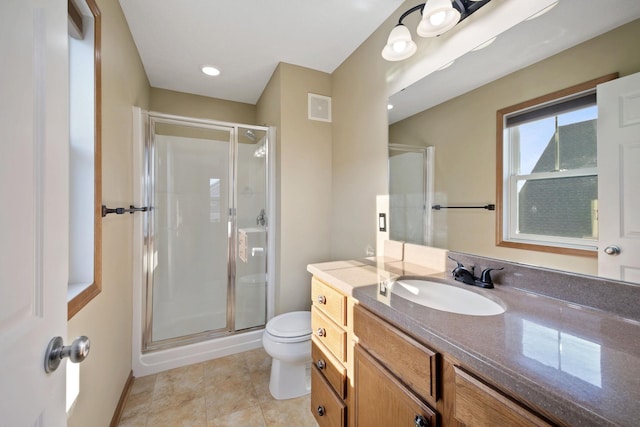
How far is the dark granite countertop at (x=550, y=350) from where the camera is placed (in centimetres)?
42

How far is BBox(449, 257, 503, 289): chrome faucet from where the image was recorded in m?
1.00

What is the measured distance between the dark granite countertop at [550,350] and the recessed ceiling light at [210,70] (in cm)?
236

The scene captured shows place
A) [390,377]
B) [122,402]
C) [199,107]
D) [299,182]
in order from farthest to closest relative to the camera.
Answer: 1. [199,107]
2. [299,182]
3. [122,402]
4. [390,377]

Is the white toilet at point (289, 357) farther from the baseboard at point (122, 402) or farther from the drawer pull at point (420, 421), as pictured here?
the drawer pull at point (420, 421)

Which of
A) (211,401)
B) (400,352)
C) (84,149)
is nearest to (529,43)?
(400,352)

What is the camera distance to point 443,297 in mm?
1098

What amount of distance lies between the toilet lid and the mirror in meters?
1.00

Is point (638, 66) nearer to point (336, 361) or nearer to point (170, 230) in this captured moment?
point (336, 361)

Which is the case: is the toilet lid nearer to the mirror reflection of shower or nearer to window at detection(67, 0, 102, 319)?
the mirror reflection of shower

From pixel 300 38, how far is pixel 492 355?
208 centimetres

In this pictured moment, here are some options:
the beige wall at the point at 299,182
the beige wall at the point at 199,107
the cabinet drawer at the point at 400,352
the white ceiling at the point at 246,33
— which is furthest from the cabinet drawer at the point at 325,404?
the beige wall at the point at 199,107

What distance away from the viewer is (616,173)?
766mm

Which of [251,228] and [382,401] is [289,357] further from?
[251,228]

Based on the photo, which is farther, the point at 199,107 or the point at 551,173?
the point at 199,107
